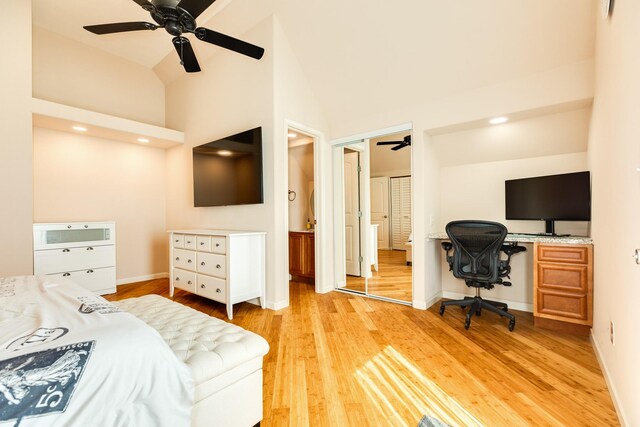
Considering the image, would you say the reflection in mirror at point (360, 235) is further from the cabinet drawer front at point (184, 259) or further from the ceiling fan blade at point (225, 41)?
the cabinet drawer front at point (184, 259)

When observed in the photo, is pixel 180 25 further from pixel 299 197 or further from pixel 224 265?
pixel 299 197

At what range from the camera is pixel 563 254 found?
8.16 feet

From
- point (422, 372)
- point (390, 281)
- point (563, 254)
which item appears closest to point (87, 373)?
point (422, 372)

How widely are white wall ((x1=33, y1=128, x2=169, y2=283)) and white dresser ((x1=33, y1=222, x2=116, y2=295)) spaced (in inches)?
21.1

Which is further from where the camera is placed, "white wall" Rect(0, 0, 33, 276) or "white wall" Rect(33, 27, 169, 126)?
"white wall" Rect(33, 27, 169, 126)

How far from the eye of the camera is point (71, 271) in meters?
3.60

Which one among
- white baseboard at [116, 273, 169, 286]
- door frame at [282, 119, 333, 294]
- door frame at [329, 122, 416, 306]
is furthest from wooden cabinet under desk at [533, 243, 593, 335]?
white baseboard at [116, 273, 169, 286]

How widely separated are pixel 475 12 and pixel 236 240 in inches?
116

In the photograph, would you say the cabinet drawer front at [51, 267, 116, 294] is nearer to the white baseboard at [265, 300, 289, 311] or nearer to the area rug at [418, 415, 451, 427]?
the white baseboard at [265, 300, 289, 311]

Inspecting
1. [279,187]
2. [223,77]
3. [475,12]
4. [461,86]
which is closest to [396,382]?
[279,187]

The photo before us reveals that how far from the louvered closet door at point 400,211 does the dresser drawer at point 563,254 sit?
4400 millimetres

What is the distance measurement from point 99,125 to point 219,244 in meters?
2.41

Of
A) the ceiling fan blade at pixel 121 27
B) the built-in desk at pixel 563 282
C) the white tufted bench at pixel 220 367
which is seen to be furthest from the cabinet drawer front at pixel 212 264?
the built-in desk at pixel 563 282

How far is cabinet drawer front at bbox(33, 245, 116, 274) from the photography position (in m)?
3.37
